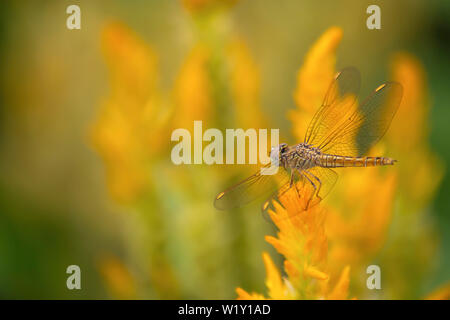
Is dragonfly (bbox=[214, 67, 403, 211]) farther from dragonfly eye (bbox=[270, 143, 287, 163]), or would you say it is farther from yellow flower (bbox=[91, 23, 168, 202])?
yellow flower (bbox=[91, 23, 168, 202])

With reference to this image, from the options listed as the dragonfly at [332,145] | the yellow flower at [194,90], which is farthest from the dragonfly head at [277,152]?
the yellow flower at [194,90]

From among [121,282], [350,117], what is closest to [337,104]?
[350,117]

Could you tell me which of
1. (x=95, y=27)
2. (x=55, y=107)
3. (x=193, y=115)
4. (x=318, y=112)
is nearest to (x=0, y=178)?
(x=55, y=107)


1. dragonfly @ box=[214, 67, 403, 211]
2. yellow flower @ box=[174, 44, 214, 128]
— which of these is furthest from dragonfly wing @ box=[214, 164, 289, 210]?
yellow flower @ box=[174, 44, 214, 128]

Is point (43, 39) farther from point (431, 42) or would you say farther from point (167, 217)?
point (431, 42)

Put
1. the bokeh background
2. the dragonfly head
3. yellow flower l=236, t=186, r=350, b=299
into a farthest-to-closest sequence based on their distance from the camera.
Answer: the bokeh background
the dragonfly head
yellow flower l=236, t=186, r=350, b=299
